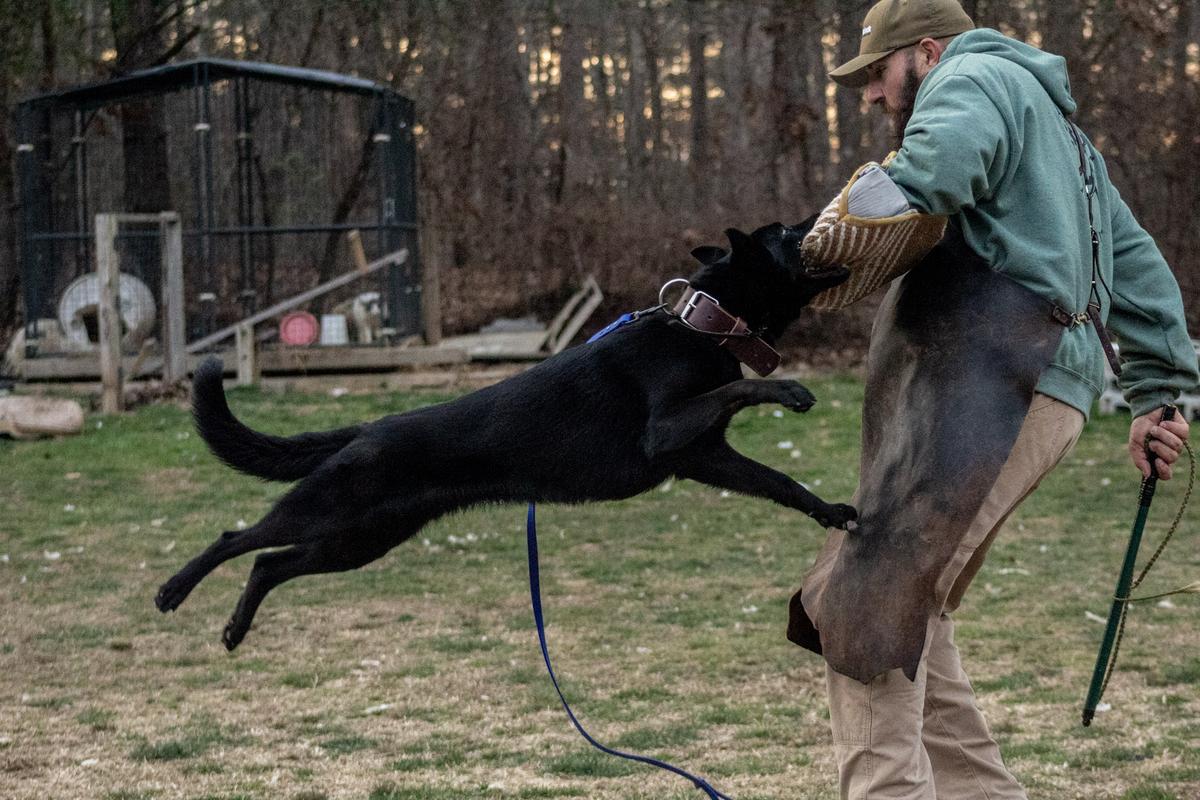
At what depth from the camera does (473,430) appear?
3301 mm

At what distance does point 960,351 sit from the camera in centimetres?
264

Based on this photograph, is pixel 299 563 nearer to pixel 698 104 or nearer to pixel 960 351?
pixel 960 351

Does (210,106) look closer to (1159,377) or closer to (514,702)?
(514,702)

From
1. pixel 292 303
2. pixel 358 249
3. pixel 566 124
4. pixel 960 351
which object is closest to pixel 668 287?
pixel 960 351

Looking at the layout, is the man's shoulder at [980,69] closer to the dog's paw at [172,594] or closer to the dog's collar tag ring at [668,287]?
the dog's collar tag ring at [668,287]

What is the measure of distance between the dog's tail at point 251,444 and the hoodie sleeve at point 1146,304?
6.27 feet

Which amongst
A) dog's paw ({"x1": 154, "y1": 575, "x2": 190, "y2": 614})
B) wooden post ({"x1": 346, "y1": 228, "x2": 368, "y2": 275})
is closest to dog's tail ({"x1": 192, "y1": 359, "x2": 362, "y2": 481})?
dog's paw ({"x1": 154, "y1": 575, "x2": 190, "y2": 614})

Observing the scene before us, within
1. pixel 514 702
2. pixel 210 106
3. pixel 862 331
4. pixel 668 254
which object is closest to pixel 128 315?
pixel 210 106

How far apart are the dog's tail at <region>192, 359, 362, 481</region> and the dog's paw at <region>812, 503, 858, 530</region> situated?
1.33m

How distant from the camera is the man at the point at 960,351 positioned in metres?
2.58

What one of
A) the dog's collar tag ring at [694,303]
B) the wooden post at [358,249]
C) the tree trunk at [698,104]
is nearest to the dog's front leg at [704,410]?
the dog's collar tag ring at [694,303]

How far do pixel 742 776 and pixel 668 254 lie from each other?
10.9 metres

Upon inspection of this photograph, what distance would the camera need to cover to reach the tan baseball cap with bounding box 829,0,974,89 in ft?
9.20

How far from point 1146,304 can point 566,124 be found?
14012 millimetres
